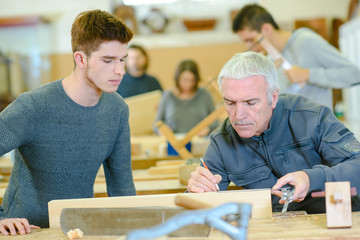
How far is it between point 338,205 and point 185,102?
3399mm

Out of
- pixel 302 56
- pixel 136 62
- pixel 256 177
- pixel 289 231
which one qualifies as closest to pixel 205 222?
pixel 289 231

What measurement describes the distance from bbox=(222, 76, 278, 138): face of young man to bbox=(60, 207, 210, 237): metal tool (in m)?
0.56

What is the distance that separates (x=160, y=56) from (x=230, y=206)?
27.8ft

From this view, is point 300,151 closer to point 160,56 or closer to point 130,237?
point 130,237

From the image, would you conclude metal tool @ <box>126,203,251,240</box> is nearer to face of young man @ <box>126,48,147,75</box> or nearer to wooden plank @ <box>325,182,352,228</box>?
wooden plank @ <box>325,182,352,228</box>

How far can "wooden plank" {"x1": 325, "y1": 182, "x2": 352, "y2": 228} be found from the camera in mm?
1464

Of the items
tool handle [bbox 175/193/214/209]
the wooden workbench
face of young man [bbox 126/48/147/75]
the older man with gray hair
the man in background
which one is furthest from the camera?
face of young man [bbox 126/48/147/75]

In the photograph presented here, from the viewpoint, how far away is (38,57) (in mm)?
9422

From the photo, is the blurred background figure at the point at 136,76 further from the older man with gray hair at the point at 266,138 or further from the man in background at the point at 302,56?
the older man with gray hair at the point at 266,138

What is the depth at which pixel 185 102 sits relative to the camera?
4.82 m

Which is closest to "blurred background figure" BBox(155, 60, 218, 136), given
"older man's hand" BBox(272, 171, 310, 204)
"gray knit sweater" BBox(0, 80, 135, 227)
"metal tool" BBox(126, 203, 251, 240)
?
"gray knit sweater" BBox(0, 80, 135, 227)

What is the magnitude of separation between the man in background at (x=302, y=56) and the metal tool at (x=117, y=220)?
184 cm

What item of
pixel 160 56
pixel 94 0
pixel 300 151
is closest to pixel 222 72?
pixel 300 151

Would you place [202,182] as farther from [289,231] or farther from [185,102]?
[185,102]
